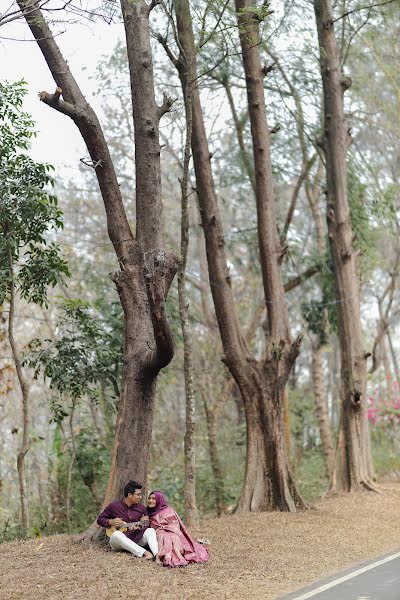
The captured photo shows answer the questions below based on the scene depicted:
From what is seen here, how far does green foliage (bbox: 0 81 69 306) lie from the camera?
12961 millimetres

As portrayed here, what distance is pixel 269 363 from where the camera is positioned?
1603cm

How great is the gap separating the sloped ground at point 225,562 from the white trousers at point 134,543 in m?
0.12

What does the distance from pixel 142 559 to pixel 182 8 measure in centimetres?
855

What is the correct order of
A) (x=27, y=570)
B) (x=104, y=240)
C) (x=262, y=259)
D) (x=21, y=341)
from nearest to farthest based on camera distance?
(x=27, y=570) < (x=262, y=259) < (x=104, y=240) < (x=21, y=341)

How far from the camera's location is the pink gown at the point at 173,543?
10031mm

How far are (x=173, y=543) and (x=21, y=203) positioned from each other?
5.44 m

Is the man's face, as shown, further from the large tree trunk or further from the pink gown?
the large tree trunk

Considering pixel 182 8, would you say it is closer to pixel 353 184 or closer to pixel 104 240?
pixel 353 184

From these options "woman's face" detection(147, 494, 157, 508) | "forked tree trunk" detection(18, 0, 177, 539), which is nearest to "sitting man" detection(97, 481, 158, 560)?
"woman's face" detection(147, 494, 157, 508)

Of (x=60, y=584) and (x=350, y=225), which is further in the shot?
(x=350, y=225)

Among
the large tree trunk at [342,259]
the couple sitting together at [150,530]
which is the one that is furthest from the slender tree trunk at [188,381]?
the large tree trunk at [342,259]

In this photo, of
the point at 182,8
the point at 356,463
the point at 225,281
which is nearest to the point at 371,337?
the point at 356,463

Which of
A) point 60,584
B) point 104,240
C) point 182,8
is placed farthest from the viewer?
point 104,240

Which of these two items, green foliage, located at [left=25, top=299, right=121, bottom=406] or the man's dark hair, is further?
green foliage, located at [left=25, top=299, right=121, bottom=406]
